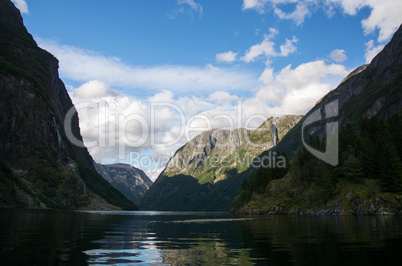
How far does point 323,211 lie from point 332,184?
12.9m

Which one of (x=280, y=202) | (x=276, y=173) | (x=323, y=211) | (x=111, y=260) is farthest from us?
(x=276, y=173)

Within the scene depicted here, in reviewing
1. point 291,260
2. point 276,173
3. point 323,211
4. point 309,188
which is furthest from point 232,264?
point 276,173

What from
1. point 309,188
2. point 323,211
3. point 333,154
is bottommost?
point 323,211

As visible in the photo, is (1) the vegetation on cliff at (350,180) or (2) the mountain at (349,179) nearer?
(1) the vegetation on cliff at (350,180)

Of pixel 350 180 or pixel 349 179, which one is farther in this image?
pixel 349 179

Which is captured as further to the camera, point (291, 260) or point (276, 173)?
point (276, 173)

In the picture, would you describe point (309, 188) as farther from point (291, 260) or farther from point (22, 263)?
point (22, 263)

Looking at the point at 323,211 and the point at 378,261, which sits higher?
the point at 378,261

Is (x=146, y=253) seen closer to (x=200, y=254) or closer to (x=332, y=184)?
(x=200, y=254)

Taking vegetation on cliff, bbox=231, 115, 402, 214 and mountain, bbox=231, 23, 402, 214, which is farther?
mountain, bbox=231, 23, 402, 214

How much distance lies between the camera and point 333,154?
131 metres

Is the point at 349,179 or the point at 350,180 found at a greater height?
the point at 349,179

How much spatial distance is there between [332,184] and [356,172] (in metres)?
10.6

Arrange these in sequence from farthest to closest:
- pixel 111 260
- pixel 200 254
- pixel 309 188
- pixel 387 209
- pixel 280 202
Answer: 1. pixel 280 202
2. pixel 309 188
3. pixel 387 209
4. pixel 200 254
5. pixel 111 260
